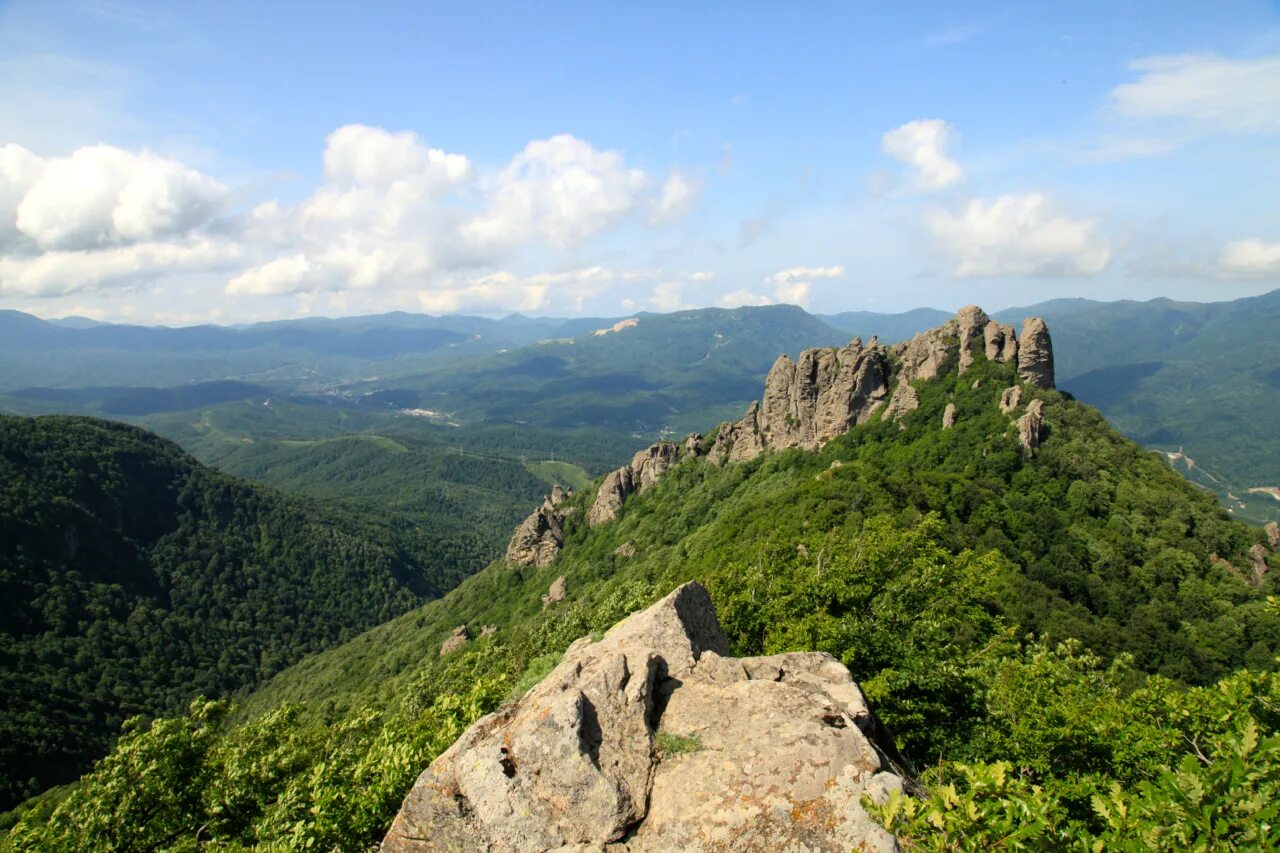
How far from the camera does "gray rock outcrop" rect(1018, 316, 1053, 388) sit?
80.4 meters

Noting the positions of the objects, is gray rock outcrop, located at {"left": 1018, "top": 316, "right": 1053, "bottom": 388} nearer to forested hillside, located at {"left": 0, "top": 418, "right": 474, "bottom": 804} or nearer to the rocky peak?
the rocky peak

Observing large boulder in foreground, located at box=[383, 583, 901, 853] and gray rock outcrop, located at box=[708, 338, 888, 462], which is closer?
large boulder in foreground, located at box=[383, 583, 901, 853]

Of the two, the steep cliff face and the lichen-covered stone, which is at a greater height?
the steep cliff face

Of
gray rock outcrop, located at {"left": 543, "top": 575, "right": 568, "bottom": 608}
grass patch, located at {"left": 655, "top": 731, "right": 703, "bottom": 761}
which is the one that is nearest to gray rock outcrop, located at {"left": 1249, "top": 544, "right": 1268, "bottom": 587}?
grass patch, located at {"left": 655, "top": 731, "right": 703, "bottom": 761}

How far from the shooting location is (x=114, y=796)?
1928cm

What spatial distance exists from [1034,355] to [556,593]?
7577 centimetres

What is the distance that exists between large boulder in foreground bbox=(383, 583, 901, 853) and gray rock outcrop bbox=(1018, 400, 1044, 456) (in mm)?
66720

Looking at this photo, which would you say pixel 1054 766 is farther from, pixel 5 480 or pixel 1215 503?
pixel 5 480

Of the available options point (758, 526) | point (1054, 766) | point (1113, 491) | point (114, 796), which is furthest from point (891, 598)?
point (1113, 491)

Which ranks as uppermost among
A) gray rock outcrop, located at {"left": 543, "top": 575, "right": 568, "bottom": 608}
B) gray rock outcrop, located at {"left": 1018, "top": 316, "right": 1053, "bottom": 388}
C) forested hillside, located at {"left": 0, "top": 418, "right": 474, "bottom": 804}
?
gray rock outcrop, located at {"left": 1018, "top": 316, "right": 1053, "bottom": 388}

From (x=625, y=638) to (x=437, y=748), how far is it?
6.15 metres

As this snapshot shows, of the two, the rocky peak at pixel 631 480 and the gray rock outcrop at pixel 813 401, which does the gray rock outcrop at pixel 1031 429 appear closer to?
the gray rock outcrop at pixel 813 401

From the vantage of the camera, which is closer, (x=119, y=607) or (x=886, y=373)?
(x=886, y=373)

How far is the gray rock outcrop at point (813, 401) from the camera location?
94.4 metres
